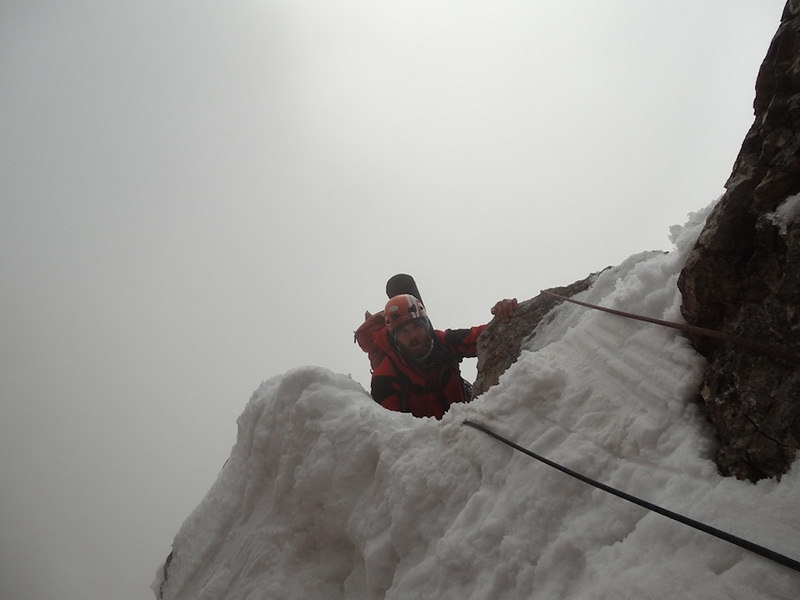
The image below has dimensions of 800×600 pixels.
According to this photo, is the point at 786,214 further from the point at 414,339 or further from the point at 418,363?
the point at 418,363

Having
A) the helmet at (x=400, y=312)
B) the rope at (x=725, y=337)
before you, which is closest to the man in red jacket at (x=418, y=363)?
the helmet at (x=400, y=312)

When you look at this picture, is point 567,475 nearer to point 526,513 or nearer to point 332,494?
point 526,513

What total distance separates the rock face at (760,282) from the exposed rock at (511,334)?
230 centimetres

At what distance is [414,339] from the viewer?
514 centimetres

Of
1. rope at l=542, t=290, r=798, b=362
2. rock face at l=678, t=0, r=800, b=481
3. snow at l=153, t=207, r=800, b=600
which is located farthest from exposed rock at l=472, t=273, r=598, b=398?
rock face at l=678, t=0, r=800, b=481

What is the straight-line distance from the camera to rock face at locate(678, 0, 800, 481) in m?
1.33

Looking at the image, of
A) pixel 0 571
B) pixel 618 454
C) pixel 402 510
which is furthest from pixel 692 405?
pixel 0 571

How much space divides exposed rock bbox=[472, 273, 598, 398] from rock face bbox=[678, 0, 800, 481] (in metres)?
2.30

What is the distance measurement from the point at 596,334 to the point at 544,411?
464 millimetres

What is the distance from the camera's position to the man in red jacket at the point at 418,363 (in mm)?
5066

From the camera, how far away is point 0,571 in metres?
50.1

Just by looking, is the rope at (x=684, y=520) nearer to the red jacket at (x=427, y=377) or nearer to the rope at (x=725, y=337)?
the rope at (x=725, y=337)

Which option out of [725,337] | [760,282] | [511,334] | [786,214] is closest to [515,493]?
[725,337]

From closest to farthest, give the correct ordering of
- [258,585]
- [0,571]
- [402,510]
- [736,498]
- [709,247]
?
[736,498] → [709,247] → [402,510] → [258,585] → [0,571]
